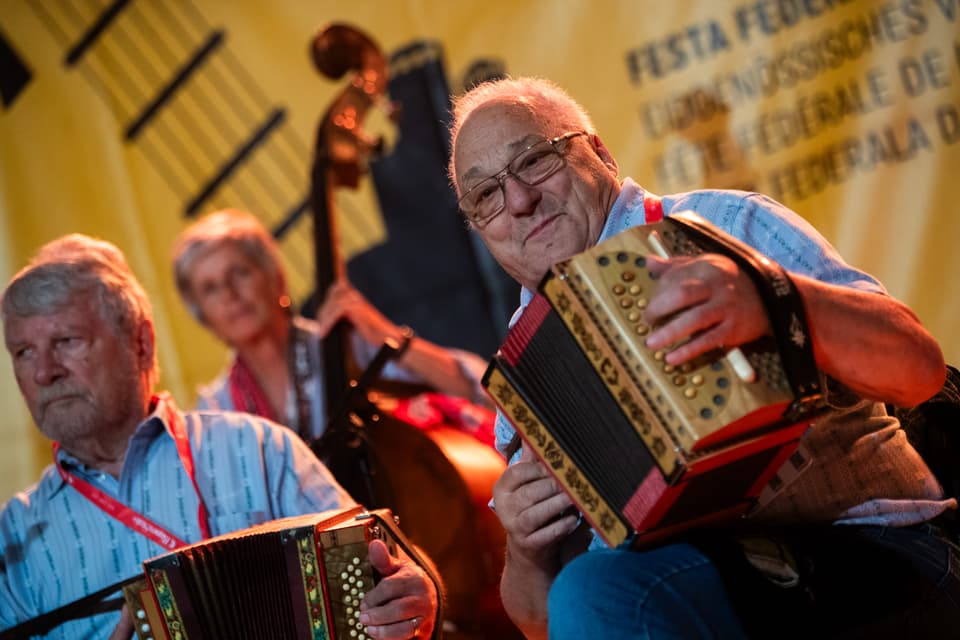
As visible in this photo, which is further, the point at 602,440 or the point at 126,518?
the point at 126,518

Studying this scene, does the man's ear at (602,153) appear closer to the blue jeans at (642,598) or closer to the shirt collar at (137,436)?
the blue jeans at (642,598)

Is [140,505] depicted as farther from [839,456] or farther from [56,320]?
[839,456]

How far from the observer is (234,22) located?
4.25m

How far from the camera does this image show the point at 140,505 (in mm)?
2537

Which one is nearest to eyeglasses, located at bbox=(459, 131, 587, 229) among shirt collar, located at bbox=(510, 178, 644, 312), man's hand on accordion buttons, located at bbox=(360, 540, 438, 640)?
shirt collar, located at bbox=(510, 178, 644, 312)

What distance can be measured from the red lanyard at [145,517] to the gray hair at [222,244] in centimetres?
127

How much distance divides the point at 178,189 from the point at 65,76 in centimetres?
64

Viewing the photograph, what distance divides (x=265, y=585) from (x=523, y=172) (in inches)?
36.8

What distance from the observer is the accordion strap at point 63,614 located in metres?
2.39

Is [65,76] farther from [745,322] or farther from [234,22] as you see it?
[745,322]

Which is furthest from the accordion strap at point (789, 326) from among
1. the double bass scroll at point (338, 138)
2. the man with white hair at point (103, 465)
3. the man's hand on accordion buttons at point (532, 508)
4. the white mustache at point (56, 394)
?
the double bass scroll at point (338, 138)

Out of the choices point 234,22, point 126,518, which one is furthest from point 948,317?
point 234,22

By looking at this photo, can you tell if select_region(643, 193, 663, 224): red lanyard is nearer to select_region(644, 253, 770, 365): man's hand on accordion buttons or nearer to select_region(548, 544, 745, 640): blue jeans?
select_region(644, 253, 770, 365): man's hand on accordion buttons

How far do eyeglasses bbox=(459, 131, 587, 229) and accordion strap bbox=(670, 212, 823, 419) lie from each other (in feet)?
1.86
